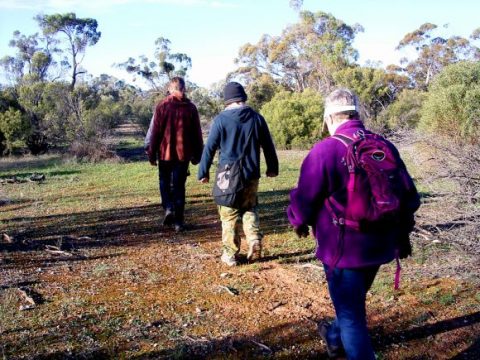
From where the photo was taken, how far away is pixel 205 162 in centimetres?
515


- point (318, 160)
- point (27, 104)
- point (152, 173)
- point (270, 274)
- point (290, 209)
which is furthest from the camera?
point (27, 104)

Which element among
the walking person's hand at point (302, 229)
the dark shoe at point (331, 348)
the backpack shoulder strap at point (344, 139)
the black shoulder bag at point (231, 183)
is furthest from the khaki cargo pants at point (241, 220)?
the backpack shoulder strap at point (344, 139)

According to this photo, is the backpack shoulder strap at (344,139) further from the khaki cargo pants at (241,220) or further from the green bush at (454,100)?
the green bush at (454,100)

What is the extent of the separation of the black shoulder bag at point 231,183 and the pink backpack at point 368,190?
2.34 meters

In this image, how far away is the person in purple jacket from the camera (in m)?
2.61

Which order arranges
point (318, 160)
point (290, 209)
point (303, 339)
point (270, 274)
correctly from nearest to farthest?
point (318, 160)
point (290, 209)
point (303, 339)
point (270, 274)

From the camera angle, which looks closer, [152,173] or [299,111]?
[152,173]

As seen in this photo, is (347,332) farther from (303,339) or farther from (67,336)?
(67,336)

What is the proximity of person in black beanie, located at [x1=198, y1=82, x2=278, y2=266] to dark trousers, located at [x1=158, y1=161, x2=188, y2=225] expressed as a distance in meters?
1.40

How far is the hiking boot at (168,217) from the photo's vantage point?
269 inches

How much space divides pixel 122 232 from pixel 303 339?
12.4ft

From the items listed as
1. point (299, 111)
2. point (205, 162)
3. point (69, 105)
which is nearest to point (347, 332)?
point (205, 162)

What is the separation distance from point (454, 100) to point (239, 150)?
317 inches

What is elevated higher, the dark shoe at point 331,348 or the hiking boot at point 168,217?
the hiking boot at point 168,217
